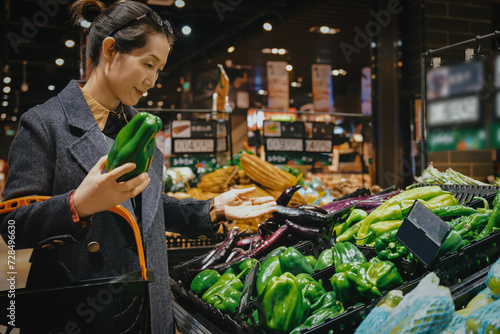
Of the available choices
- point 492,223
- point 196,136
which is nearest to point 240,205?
point 492,223

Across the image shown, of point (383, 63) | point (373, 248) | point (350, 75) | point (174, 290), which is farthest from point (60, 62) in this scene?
point (373, 248)

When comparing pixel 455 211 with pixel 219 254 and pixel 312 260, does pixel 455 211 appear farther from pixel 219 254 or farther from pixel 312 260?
pixel 219 254

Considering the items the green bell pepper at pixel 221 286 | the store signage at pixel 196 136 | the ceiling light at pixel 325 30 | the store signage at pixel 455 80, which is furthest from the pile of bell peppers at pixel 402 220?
the ceiling light at pixel 325 30

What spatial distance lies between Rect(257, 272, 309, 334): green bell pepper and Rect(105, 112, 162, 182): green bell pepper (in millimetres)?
535

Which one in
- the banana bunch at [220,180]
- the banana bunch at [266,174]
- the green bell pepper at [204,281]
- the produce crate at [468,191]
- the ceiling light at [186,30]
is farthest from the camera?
the ceiling light at [186,30]

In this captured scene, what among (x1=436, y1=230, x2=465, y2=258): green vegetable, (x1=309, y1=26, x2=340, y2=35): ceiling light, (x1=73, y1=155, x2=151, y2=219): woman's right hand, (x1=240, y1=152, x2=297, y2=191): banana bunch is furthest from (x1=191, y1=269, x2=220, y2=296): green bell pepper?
(x1=309, y1=26, x2=340, y2=35): ceiling light

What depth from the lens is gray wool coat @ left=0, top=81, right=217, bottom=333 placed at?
1104 millimetres

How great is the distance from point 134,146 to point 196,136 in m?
3.56

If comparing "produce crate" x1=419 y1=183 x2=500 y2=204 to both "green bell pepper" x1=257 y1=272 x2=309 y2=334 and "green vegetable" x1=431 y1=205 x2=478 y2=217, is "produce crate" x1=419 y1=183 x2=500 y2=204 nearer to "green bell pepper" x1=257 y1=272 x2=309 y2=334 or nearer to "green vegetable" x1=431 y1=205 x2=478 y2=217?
"green vegetable" x1=431 y1=205 x2=478 y2=217

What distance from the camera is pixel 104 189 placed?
3.29 ft

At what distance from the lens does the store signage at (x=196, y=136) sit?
14.7 feet

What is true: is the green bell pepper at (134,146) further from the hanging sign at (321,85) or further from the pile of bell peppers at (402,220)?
the hanging sign at (321,85)

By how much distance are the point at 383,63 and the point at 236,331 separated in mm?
4460

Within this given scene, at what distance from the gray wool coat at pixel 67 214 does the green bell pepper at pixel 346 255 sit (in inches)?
25.2
